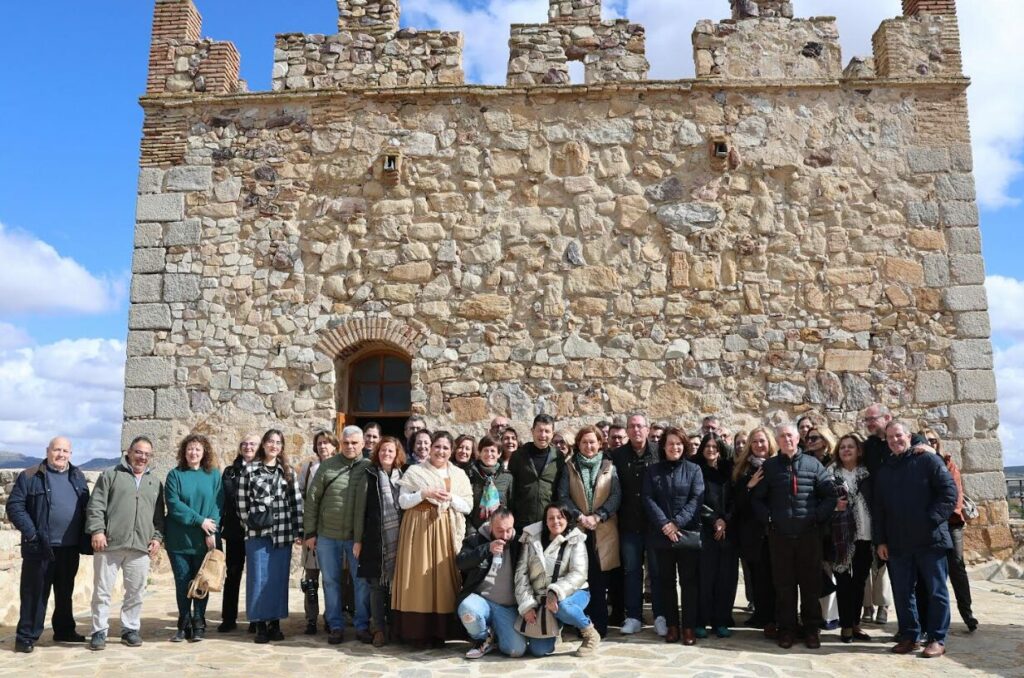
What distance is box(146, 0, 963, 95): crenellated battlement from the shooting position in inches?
338

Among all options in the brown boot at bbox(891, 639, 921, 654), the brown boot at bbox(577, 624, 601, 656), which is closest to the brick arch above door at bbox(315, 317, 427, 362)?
the brown boot at bbox(577, 624, 601, 656)

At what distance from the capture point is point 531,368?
826cm

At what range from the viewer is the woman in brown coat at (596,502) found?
5.46m

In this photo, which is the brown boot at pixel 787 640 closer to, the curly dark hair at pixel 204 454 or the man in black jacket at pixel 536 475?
the man in black jacket at pixel 536 475

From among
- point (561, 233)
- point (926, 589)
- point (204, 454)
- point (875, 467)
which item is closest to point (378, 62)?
point (561, 233)

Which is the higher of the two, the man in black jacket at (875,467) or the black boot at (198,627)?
the man in black jacket at (875,467)

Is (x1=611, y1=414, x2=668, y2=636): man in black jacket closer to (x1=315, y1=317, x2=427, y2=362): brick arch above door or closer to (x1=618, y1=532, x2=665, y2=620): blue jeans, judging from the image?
(x1=618, y1=532, x2=665, y2=620): blue jeans

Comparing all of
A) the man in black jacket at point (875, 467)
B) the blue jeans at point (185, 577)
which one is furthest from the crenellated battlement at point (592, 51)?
the blue jeans at point (185, 577)

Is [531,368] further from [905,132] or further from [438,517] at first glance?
[905,132]

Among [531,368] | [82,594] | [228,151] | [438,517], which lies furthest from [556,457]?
[228,151]

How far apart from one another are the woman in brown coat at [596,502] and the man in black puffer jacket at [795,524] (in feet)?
3.30

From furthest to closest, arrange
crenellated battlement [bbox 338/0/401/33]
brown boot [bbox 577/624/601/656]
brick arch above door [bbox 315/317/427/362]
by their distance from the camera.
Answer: crenellated battlement [bbox 338/0/401/33] → brick arch above door [bbox 315/317/427/362] → brown boot [bbox 577/624/601/656]

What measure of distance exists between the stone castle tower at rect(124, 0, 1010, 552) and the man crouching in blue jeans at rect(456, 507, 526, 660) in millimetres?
3095

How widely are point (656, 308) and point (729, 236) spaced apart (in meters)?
1.10
